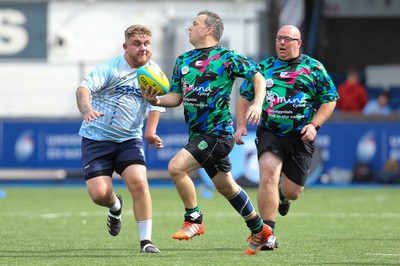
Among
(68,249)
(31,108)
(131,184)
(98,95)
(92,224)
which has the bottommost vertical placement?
(31,108)

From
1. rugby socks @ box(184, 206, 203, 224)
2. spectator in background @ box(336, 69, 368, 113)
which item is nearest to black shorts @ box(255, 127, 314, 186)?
rugby socks @ box(184, 206, 203, 224)

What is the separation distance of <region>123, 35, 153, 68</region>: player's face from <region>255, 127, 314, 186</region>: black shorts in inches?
57.2

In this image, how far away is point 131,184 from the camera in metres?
10.1

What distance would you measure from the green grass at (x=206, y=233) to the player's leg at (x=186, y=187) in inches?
7.9

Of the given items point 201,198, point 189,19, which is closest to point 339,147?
point 201,198

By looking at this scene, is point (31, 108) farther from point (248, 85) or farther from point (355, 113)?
point (248, 85)

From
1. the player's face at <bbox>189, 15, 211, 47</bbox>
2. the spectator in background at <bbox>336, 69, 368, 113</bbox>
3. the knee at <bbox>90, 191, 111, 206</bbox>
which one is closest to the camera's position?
the player's face at <bbox>189, 15, 211, 47</bbox>

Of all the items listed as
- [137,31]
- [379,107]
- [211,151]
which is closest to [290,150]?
[211,151]

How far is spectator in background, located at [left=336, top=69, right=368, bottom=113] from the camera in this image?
23.7 m

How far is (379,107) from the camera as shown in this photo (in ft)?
76.4

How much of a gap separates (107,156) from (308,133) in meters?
1.85

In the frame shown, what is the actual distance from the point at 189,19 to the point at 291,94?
19427 mm

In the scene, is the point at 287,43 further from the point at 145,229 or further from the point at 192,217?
the point at 145,229

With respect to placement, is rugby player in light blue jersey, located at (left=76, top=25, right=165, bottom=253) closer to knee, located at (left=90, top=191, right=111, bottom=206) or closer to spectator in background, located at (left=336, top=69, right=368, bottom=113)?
knee, located at (left=90, top=191, right=111, bottom=206)
